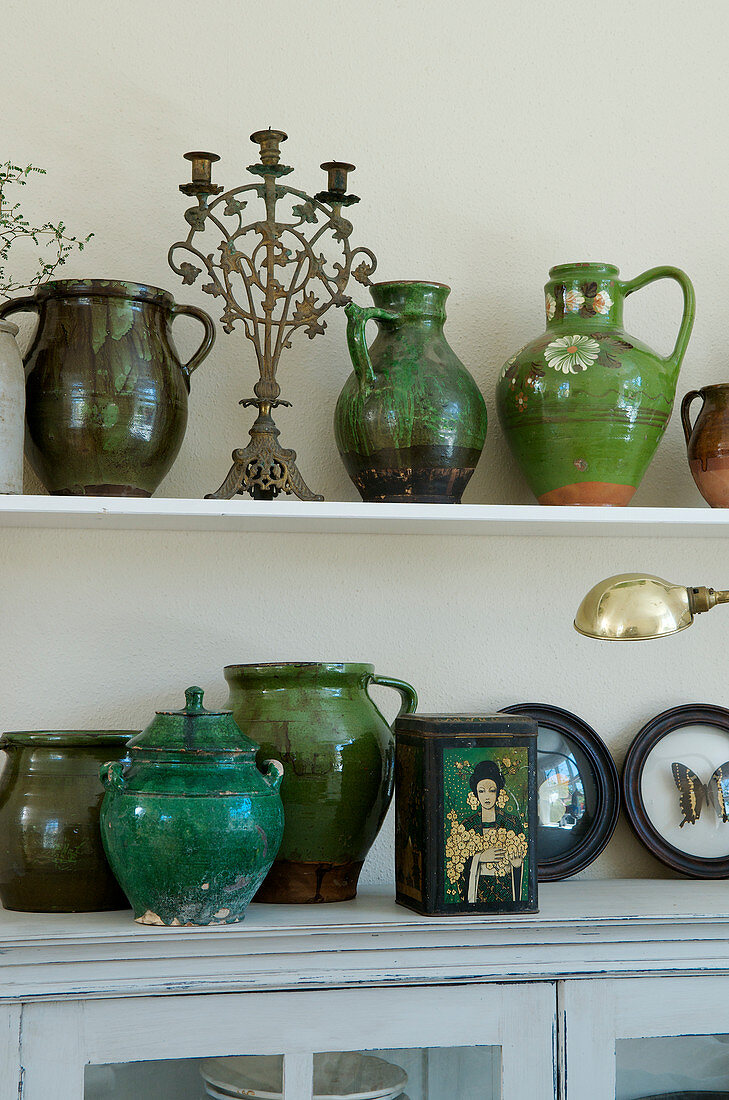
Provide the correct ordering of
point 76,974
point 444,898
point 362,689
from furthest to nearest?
point 362,689
point 444,898
point 76,974

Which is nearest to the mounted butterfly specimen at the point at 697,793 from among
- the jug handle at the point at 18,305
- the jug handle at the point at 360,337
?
the jug handle at the point at 360,337

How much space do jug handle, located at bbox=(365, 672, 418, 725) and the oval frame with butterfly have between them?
31cm

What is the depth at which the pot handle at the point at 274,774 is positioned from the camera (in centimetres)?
112

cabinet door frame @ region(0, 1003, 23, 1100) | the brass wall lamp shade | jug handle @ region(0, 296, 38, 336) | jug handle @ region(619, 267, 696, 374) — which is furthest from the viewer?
jug handle @ region(619, 267, 696, 374)

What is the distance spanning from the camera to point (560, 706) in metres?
1.40

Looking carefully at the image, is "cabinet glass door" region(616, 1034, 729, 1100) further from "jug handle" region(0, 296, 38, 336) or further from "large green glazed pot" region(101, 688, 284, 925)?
"jug handle" region(0, 296, 38, 336)

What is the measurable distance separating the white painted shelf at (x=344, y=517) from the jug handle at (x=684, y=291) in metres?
0.20

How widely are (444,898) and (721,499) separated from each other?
0.59 m

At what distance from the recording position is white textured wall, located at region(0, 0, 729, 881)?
1.32 metres

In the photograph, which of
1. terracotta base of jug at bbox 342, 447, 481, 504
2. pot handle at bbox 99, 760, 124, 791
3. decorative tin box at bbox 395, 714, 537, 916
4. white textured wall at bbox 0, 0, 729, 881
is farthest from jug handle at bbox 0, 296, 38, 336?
decorative tin box at bbox 395, 714, 537, 916

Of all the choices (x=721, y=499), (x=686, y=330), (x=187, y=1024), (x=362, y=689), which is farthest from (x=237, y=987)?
(x=686, y=330)

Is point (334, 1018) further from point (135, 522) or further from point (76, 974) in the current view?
point (135, 522)

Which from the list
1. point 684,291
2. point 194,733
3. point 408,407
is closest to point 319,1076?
point 194,733

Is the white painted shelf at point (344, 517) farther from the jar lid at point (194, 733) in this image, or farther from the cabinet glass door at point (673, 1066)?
the cabinet glass door at point (673, 1066)
